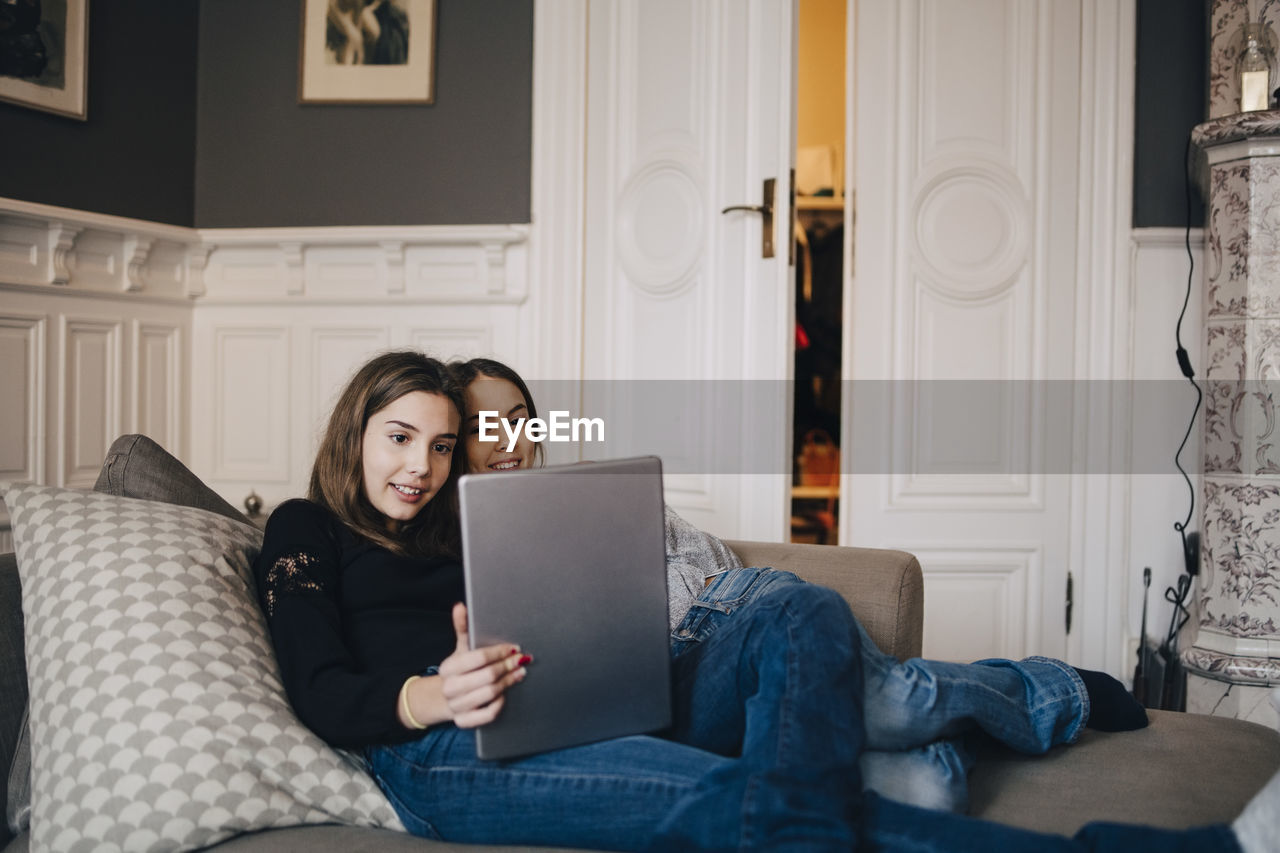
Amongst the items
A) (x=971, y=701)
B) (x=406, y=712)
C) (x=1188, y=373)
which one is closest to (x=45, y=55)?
(x=406, y=712)

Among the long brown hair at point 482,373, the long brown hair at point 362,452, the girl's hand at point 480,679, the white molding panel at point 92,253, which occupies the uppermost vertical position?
the white molding panel at point 92,253

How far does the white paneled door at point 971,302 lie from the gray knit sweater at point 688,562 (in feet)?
3.37

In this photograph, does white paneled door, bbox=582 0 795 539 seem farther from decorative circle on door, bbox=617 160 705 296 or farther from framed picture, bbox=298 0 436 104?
framed picture, bbox=298 0 436 104

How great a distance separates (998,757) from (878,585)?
13.3 inches

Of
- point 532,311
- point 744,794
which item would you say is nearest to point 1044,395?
point 532,311

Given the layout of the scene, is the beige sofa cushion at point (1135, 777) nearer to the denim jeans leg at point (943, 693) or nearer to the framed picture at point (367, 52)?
the denim jeans leg at point (943, 693)

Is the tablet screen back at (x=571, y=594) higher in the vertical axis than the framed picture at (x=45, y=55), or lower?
lower

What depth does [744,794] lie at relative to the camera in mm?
1039

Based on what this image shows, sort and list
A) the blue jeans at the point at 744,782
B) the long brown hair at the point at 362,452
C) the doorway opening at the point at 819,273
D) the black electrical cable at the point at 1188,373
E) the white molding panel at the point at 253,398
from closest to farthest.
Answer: the blue jeans at the point at 744,782
the long brown hair at the point at 362,452
the black electrical cable at the point at 1188,373
the white molding panel at the point at 253,398
the doorway opening at the point at 819,273

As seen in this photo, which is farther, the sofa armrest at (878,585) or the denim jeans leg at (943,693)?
the sofa armrest at (878,585)

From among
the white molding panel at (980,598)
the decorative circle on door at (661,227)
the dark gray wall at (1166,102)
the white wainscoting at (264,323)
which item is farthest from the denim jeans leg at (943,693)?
the dark gray wall at (1166,102)

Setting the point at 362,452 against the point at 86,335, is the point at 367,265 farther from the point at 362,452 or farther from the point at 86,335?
the point at 362,452

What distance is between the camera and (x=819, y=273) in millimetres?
3951

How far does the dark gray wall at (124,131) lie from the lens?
2.63 meters
